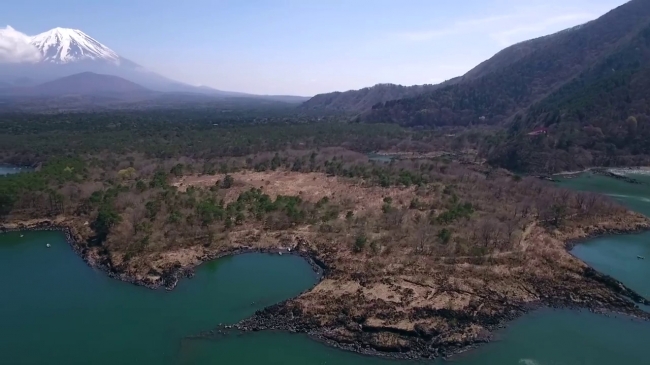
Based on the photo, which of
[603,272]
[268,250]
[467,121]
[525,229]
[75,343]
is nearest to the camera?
[75,343]

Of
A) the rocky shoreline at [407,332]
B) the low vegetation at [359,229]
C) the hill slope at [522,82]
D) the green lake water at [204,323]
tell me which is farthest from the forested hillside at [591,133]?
the rocky shoreline at [407,332]

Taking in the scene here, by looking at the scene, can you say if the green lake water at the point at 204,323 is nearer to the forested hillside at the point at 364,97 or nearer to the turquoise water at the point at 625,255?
the turquoise water at the point at 625,255

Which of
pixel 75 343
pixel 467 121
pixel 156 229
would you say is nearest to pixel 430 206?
pixel 156 229

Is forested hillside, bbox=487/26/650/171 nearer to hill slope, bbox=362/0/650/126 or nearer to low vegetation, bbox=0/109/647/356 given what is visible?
low vegetation, bbox=0/109/647/356

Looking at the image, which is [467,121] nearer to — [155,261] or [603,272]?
[603,272]

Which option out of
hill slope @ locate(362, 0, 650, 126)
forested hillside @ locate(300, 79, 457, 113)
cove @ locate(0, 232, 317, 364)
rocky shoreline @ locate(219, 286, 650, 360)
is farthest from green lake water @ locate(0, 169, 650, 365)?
forested hillside @ locate(300, 79, 457, 113)

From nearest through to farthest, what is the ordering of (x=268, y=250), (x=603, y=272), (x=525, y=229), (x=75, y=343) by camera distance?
(x=75, y=343) < (x=603, y=272) < (x=268, y=250) < (x=525, y=229)
